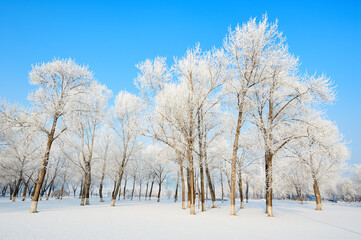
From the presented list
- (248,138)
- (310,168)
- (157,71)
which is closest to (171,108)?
(157,71)

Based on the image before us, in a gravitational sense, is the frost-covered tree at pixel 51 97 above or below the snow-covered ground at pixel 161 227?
above

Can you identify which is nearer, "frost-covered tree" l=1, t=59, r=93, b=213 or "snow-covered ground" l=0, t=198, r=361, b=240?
"snow-covered ground" l=0, t=198, r=361, b=240

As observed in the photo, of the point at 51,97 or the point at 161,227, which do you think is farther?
the point at 51,97

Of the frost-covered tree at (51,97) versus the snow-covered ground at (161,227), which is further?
the frost-covered tree at (51,97)

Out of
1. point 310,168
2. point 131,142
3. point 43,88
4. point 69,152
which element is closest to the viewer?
point 43,88

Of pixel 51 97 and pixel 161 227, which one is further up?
pixel 51 97

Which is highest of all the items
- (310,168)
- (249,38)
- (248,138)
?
(249,38)

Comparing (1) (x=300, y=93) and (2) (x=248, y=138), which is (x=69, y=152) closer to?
(2) (x=248, y=138)

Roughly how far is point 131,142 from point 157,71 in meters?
12.1

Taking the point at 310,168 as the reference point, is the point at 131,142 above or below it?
above

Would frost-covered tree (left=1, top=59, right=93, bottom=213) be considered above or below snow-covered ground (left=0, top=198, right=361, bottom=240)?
above

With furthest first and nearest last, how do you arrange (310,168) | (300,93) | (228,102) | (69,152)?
(69,152) < (310,168) < (228,102) < (300,93)

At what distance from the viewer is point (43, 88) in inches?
647

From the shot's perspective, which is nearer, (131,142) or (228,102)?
(228,102)
